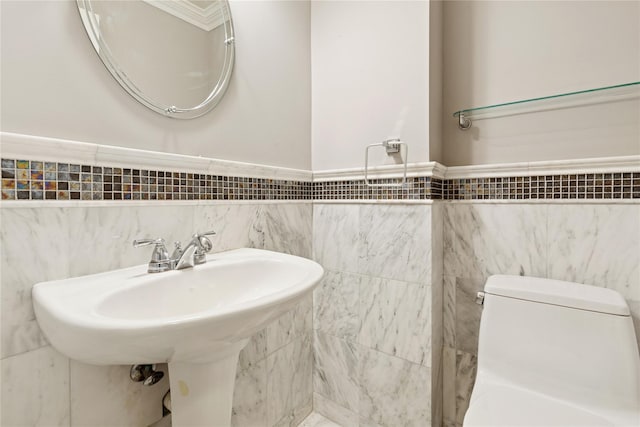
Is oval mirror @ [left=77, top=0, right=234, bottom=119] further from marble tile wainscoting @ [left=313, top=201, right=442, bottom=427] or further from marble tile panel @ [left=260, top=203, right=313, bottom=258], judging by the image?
marble tile wainscoting @ [left=313, top=201, right=442, bottom=427]

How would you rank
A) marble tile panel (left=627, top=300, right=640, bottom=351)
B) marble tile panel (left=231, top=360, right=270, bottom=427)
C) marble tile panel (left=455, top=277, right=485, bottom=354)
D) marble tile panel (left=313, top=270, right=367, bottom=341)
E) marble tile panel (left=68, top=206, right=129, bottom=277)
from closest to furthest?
marble tile panel (left=68, top=206, right=129, bottom=277) → marble tile panel (left=627, top=300, right=640, bottom=351) → marble tile panel (left=231, top=360, right=270, bottom=427) → marble tile panel (left=455, top=277, right=485, bottom=354) → marble tile panel (left=313, top=270, right=367, bottom=341)

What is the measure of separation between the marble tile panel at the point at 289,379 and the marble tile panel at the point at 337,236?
41 centimetres

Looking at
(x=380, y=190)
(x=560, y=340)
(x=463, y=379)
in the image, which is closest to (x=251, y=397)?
(x=463, y=379)

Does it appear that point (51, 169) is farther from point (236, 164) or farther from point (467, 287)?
point (467, 287)

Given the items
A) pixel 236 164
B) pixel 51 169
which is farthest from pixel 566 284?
pixel 51 169

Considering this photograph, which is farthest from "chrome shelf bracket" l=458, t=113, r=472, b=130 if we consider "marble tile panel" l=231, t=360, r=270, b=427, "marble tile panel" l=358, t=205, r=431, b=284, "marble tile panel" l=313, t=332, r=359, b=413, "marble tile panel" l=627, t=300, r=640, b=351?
"marble tile panel" l=231, t=360, r=270, b=427

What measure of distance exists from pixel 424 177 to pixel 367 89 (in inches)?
19.7

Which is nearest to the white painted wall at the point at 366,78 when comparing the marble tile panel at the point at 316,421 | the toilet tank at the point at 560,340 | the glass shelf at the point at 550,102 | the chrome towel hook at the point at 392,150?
the chrome towel hook at the point at 392,150

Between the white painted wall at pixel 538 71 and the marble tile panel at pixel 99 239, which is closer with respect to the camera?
the marble tile panel at pixel 99 239

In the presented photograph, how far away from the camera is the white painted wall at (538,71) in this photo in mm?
1081

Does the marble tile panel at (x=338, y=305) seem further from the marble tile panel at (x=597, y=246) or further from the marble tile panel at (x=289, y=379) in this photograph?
the marble tile panel at (x=597, y=246)

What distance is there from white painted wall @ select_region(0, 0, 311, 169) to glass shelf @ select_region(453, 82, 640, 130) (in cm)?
75

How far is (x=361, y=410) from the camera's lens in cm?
139

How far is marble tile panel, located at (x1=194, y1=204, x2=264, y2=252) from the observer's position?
1.07 m
